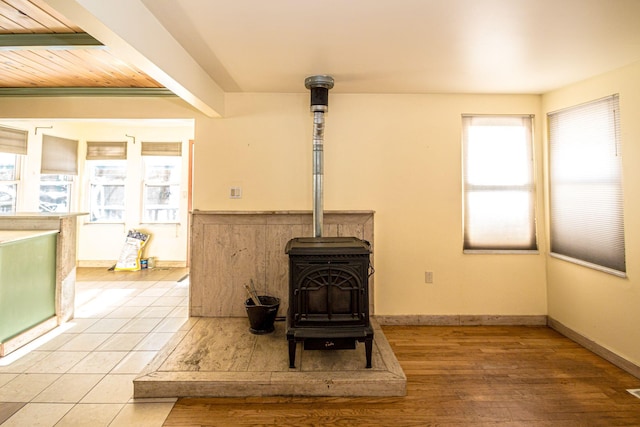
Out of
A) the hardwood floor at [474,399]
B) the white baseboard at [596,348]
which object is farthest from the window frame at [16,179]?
the white baseboard at [596,348]

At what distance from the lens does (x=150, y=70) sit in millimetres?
1989

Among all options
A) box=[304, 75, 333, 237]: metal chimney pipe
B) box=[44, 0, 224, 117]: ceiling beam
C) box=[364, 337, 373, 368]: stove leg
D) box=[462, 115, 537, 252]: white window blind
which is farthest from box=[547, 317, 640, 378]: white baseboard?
box=[44, 0, 224, 117]: ceiling beam

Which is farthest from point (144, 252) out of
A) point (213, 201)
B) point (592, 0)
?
point (592, 0)

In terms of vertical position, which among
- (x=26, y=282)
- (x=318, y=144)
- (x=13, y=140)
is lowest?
(x=26, y=282)

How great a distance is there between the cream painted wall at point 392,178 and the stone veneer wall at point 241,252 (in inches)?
5.5

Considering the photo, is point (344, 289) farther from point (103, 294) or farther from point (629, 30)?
point (103, 294)

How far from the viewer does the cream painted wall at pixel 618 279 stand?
Answer: 2373 mm

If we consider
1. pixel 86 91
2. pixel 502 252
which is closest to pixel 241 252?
pixel 86 91

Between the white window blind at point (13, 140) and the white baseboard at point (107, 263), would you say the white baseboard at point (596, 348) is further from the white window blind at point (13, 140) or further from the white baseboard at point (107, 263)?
the white window blind at point (13, 140)

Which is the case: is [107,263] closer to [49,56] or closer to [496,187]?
[49,56]

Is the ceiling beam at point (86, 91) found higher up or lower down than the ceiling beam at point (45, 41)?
higher up

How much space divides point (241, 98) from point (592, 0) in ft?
8.90

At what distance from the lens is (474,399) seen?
2.06m

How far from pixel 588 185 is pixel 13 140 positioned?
684 cm
